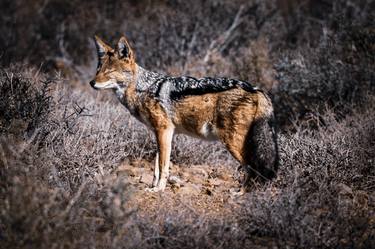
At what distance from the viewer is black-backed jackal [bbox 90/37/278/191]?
233 inches

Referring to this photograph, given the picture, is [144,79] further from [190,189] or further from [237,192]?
[237,192]

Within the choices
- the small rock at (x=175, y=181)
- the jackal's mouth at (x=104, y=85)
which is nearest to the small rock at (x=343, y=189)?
the small rock at (x=175, y=181)

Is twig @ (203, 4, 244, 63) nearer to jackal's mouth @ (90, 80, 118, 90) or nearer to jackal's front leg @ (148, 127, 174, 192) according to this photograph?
jackal's mouth @ (90, 80, 118, 90)

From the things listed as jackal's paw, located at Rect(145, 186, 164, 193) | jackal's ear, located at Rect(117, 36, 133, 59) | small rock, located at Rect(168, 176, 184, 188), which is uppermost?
jackal's ear, located at Rect(117, 36, 133, 59)

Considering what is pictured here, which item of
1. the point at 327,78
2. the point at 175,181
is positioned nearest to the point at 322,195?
the point at 175,181

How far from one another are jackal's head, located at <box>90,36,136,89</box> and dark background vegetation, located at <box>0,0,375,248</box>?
1.73 ft

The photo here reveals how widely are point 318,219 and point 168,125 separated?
7.34ft

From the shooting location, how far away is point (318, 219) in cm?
486

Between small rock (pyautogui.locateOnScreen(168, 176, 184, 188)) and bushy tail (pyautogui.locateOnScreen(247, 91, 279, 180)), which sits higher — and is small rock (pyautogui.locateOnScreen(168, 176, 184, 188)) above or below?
below

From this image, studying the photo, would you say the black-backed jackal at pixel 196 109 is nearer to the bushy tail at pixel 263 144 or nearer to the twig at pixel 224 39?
the bushy tail at pixel 263 144

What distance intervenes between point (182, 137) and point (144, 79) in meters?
1.31

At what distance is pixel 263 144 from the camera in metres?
5.91

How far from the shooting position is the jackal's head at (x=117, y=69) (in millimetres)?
6648

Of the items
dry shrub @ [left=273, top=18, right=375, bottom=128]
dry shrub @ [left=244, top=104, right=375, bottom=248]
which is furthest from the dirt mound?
dry shrub @ [left=273, top=18, right=375, bottom=128]
